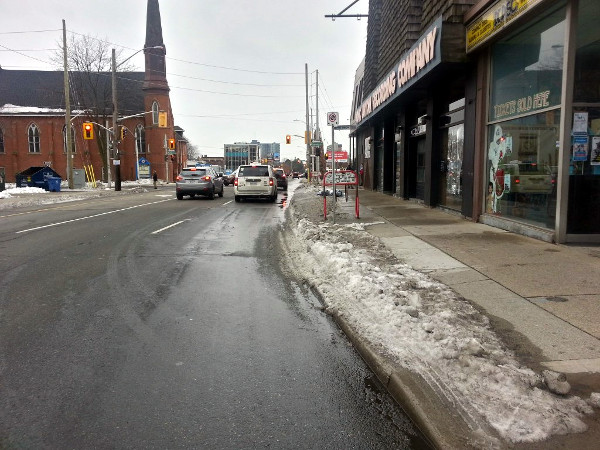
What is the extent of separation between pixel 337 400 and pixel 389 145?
782 inches

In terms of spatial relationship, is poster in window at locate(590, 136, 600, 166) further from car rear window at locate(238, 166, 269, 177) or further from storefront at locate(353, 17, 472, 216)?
car rear window at locate(238, 166, 269, 177)

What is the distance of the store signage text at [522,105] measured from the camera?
334 inches

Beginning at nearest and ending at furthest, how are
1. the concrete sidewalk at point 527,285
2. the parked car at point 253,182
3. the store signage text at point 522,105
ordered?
1. the concrete sidewalk at point 527,285
2. the store signage text at point 522,105
3. the parked car at point 253,182

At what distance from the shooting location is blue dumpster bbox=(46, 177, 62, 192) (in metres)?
34.2

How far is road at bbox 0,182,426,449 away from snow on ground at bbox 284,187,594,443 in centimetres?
34

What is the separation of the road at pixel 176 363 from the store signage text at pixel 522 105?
5.44 meters

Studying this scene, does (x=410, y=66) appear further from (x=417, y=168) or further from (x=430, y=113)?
(x=417, y=168)

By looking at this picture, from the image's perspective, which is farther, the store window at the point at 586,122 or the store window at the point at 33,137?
the store window at the point at 33,137

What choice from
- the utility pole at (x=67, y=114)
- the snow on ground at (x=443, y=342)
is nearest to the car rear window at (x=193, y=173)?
the utility pole at (x=67, y=114)

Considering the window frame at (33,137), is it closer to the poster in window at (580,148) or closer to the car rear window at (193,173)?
the car rear window at (193,173)

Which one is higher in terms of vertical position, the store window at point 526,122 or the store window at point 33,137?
the store window at point 33,137

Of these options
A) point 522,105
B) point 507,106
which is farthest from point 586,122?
point 507,106

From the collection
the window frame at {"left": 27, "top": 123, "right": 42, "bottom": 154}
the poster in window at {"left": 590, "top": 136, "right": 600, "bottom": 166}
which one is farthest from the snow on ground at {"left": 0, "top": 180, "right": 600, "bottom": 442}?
the window frame at {"left": 27, "top": 123, "right": 42, "bottom": 154}

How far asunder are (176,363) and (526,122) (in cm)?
779
